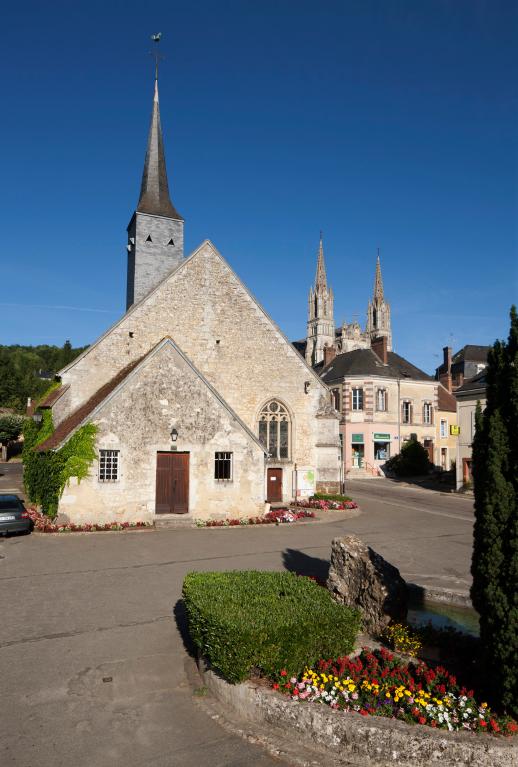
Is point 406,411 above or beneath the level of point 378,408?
beneath

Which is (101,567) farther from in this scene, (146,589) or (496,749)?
(496,749)

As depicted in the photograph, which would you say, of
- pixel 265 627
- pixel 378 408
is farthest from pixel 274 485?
pixel 378 408

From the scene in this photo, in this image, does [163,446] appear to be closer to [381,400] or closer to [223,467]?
[223,467]

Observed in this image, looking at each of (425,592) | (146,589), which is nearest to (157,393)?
(146,589)

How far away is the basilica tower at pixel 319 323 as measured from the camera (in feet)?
299

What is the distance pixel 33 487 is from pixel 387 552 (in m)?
14.2

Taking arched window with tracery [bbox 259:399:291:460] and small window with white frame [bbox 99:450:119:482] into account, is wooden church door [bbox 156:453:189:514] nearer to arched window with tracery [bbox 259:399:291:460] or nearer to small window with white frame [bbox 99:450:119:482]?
small window with white frame [bbox 99:450:119:482]

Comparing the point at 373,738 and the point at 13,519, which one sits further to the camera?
the point at 13,519

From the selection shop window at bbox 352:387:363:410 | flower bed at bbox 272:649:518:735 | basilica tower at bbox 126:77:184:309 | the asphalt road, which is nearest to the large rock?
flower bed at bbox 272:649:518:735

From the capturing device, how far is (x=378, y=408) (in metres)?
44.1

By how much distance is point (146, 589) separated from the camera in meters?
11.1

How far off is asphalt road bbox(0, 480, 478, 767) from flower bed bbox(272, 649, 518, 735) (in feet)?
3.01

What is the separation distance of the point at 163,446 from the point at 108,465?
6.42ft

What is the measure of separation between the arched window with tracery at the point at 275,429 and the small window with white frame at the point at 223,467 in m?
4.68
